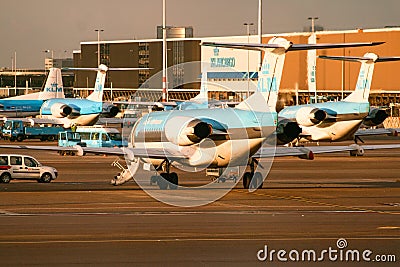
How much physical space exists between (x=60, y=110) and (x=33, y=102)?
2477 centimetres

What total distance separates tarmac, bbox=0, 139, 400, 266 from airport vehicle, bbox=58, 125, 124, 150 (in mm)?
28084

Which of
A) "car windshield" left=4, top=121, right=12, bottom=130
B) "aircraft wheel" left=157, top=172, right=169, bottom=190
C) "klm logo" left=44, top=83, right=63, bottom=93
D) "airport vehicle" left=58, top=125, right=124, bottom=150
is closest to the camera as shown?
"aircraft wheel" left=157, top=172, right=169, bottom=190

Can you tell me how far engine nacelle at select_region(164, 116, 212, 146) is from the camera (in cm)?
4041

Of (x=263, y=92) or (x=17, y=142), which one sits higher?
(x=263, y=92)

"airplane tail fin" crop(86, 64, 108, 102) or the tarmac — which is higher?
"airplane tail fin" crop(86, 64, 108, 102)

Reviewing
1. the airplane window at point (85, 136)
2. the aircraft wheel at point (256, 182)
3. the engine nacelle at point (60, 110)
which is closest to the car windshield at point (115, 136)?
the airplane window at point (85, 136)

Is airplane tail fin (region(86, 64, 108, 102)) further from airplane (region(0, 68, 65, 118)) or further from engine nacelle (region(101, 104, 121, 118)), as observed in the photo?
Result: airplane (region(0, 68, 65, 118))

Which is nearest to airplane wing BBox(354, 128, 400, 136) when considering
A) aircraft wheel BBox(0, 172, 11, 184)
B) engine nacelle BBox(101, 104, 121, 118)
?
aircraft wheel BBox(0, 172, 11, 184)

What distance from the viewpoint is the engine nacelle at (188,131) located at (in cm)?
4041

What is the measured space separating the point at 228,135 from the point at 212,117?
1118 mm

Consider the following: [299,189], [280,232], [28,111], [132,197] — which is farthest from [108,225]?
[28,111]

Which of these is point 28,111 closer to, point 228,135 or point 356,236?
point 228,135

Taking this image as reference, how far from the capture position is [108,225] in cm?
2936

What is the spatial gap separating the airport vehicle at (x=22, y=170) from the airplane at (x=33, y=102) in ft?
254
